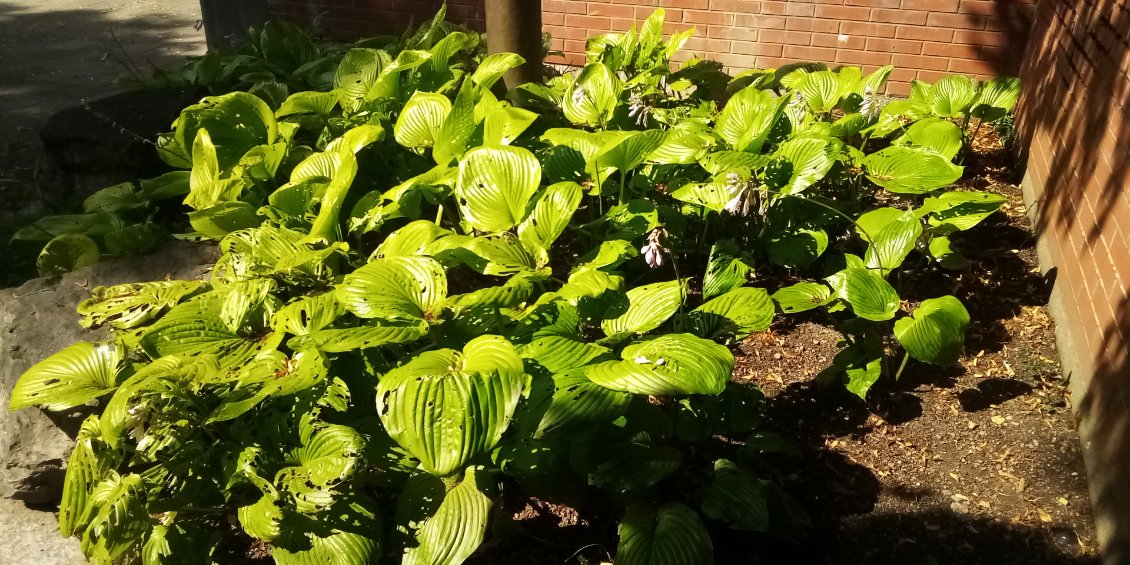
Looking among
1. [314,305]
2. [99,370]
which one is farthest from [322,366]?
[99,370]

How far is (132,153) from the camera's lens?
4.01 meters

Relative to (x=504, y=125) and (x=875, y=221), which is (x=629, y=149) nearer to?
(x=504, y=125)

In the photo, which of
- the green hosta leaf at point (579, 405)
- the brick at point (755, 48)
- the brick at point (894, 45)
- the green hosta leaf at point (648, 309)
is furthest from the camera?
the brick at point (755, 48)

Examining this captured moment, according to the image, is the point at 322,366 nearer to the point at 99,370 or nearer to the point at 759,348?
the point at 99,370

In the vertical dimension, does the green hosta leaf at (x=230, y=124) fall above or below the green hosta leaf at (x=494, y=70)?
below

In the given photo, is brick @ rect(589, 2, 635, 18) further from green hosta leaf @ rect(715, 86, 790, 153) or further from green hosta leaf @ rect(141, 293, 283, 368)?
green hosta leaf @ rect(141, 293, 283, 368)

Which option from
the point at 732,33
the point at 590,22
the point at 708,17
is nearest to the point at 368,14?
the point at 590,22

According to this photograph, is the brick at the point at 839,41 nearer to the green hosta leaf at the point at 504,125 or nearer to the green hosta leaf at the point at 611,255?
the green hosta leaf at the point at 504,125

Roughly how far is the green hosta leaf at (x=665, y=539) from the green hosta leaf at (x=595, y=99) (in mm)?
1956

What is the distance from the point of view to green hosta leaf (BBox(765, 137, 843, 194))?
9.39 feet

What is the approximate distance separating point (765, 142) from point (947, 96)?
0.98 meters

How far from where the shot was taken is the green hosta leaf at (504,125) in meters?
3.07

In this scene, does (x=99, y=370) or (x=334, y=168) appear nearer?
(x=99, y=370)

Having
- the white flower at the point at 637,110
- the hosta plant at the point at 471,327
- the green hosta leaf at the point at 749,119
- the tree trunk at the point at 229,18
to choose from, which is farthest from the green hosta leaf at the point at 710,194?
the tree trunk at the point at 229,18
